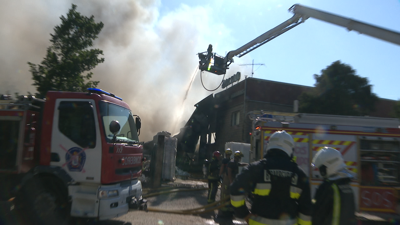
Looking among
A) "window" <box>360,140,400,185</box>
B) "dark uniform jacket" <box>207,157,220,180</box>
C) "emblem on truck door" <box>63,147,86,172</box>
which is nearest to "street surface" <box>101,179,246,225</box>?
"dark uniform jacket" <box>207,157,220,180</box>

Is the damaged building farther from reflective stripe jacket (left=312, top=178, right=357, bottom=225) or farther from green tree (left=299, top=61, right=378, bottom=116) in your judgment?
reflective stripe jacket (left=312, top=178, right=357, bottom=225)

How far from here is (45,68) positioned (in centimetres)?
987

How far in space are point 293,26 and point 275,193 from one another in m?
10.7

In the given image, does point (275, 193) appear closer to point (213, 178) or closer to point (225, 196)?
point (225, 196)

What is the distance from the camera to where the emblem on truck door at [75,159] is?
490cm

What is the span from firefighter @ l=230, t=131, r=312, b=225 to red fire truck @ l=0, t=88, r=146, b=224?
312cm

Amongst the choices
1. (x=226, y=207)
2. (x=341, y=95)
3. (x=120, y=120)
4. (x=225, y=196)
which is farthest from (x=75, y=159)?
(x=341, y=95)

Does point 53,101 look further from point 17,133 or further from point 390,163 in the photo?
point 390,163

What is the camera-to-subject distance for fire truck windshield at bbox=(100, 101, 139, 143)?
5082 millimetres

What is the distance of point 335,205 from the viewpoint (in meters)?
2.32

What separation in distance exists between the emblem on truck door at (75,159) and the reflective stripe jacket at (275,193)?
3.46 metres

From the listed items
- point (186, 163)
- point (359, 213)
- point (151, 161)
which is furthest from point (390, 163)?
point (186, 163)

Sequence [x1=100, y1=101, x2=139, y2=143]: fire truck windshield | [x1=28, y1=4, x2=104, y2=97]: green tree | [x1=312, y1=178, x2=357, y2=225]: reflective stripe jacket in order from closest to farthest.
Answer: [x1=312, y1=178, x2=357, y2=225]: reflective stripe jacket → [x1=100, y1=101, x2=139, y2=143]: fire truck windshield → [x1=28, y1=4, x2=104, y2=97]: green tree

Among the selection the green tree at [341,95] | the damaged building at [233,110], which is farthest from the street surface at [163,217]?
the damaged building at [233,110]
